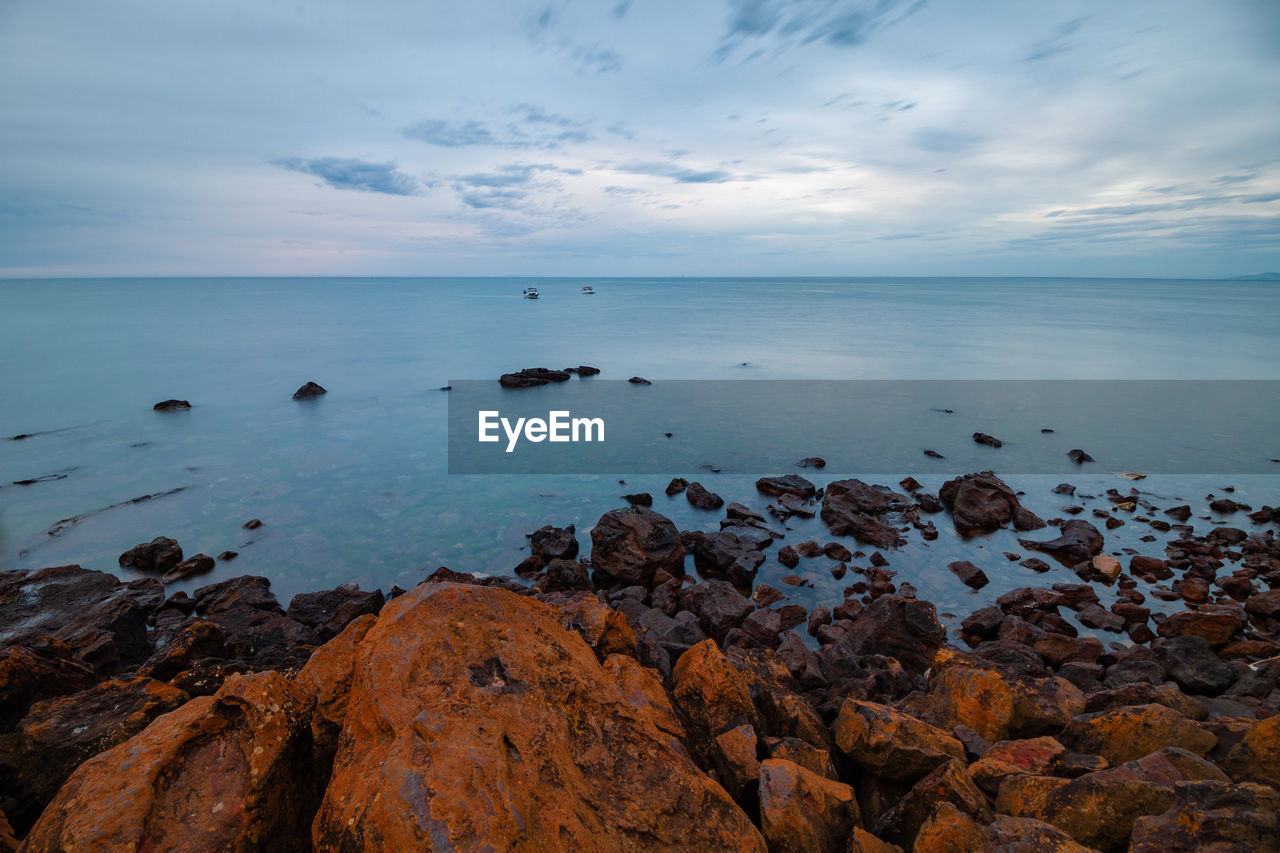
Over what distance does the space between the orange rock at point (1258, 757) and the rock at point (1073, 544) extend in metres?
9.50

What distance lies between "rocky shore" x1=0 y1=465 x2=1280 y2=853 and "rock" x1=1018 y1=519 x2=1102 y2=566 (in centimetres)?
383

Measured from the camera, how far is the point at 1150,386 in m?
33.9

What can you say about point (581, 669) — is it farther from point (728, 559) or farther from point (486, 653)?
point (728, 559)

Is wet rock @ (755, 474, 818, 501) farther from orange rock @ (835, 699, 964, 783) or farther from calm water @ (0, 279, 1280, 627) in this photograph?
orange rock @ (835, 699, 964, 783)

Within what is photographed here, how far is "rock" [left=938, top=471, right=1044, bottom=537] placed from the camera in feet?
49.4

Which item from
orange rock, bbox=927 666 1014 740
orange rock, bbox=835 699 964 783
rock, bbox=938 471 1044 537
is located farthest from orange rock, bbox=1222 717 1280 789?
rock, bbox=938 471 1044 537

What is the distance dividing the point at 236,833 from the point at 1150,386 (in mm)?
43185

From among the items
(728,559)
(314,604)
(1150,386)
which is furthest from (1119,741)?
(1150,386)

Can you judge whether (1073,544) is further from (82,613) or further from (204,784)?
(82,613)

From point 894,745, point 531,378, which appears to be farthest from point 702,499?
point 531,378

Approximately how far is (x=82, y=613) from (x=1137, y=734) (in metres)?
13.9

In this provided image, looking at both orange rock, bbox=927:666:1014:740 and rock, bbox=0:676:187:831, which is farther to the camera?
orange rock, bbox=927:666:1014:740

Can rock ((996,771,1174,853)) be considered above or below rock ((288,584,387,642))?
above

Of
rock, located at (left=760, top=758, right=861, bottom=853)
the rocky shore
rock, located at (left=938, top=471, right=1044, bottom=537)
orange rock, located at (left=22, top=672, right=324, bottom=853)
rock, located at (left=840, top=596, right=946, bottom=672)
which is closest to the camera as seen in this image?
orange rock, located at (left=22, top=672, right=324, bottom=853)
